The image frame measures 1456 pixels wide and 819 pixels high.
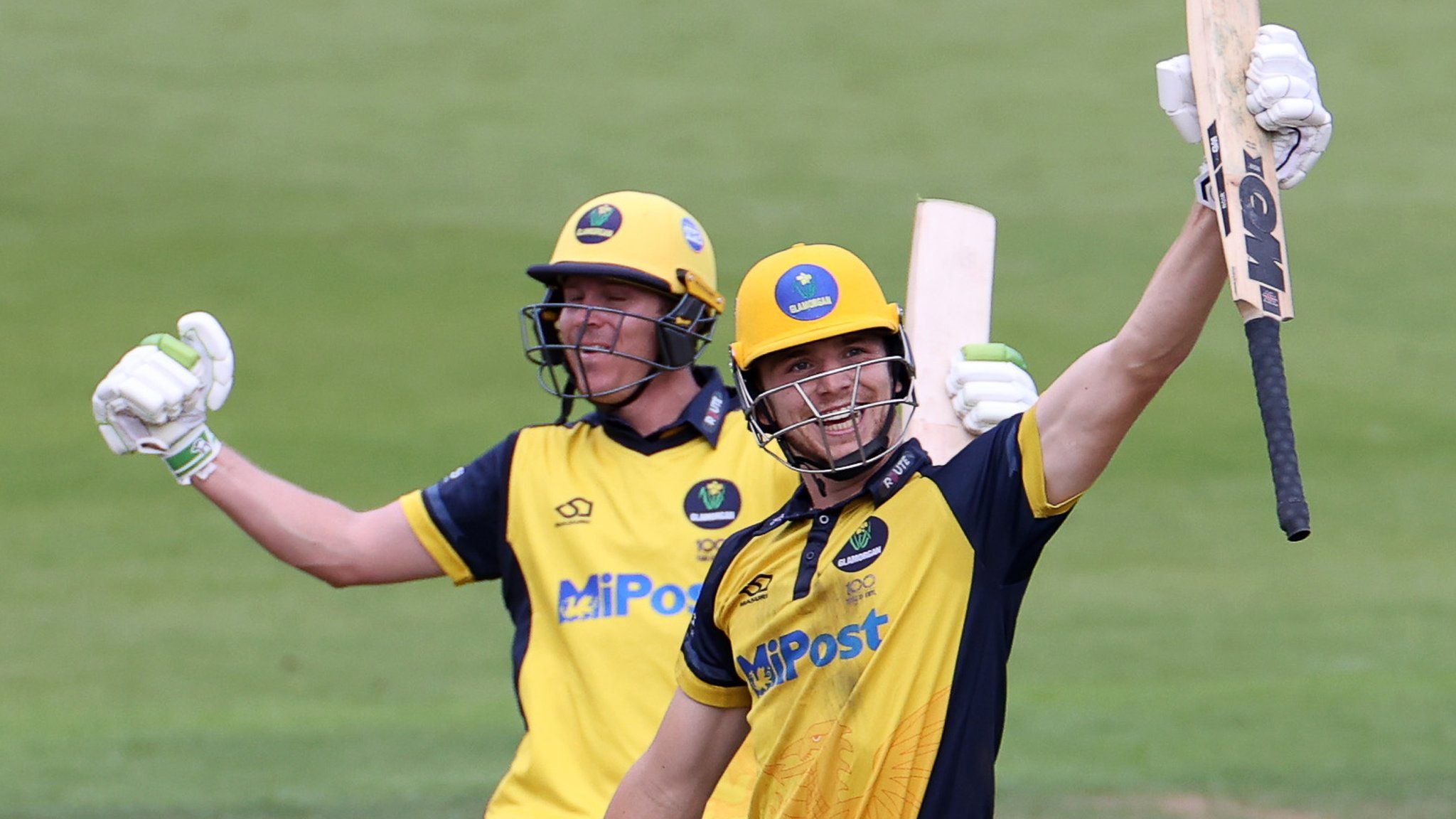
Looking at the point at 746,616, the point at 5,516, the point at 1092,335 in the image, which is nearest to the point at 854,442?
the point at 746,616

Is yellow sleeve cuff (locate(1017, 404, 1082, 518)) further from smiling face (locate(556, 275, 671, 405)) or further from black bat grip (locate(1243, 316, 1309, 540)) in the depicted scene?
smiling face (locate(556, 275, 671, 405))

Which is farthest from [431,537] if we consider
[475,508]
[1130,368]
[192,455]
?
[1130,368]

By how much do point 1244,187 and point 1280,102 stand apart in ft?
0.49

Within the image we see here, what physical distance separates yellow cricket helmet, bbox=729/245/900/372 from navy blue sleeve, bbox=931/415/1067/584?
1.21 feet

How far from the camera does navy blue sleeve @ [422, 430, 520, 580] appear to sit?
17.8ft

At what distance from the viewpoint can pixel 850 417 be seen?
3.96 m

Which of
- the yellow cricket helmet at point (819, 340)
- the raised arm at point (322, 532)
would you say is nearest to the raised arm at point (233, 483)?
the raised arm at point (322, 532)

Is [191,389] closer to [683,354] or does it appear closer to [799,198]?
[683,354]

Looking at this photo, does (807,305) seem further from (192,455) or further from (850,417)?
(192,455)

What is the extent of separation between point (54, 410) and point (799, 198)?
733cm

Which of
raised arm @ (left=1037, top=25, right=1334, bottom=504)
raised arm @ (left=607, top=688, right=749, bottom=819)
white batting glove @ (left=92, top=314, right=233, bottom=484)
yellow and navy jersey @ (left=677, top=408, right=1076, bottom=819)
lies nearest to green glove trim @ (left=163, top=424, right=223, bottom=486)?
white batting glove @ (left=92, top=314, right=233, bottom=484)

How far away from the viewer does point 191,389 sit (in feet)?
18.1

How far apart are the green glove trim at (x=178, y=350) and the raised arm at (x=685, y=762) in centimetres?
203

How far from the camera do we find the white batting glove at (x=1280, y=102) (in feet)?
11.3
